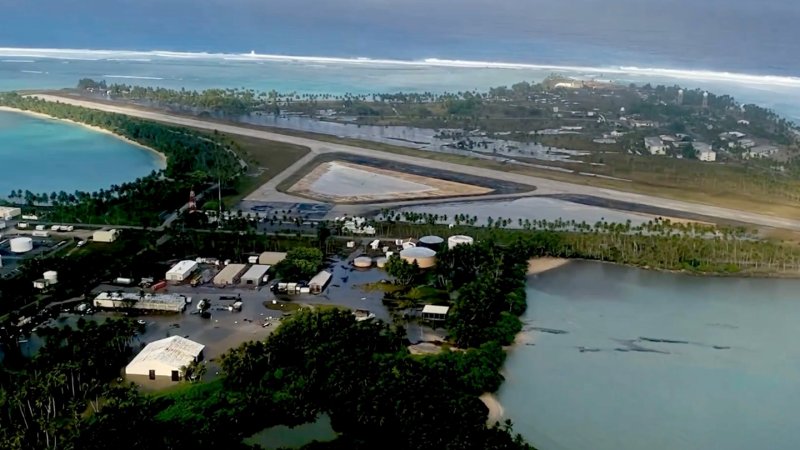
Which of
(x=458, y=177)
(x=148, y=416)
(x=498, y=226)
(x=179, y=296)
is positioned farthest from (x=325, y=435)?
(x=458, y=177)

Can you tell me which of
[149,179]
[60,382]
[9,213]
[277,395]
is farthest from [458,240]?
[9,213]

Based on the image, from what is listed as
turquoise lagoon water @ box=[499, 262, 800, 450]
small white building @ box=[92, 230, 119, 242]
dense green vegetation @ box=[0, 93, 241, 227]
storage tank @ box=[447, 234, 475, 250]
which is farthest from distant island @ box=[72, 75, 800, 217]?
small white building @ box=[92, 230, 119, 242]

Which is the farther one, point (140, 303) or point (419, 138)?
point (419, 138)

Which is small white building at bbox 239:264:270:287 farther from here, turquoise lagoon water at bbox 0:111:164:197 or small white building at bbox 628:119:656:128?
small white building at bbox 628:119:656:128

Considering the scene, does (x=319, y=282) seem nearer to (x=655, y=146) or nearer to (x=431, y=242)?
(x=431, y=242)

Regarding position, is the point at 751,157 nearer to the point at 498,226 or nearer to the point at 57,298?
the point at 498,226
